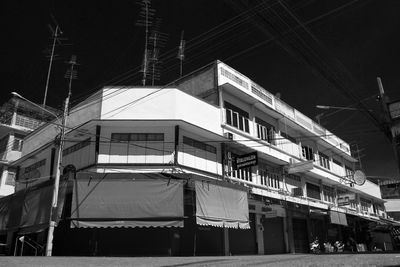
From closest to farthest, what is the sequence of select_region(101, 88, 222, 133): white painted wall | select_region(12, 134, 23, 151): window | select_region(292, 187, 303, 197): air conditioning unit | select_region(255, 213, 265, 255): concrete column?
1. select_region(101, 88, 222, 133): white painted wall
2. select_region(255, 213, 265, 255): concrete column
3. select_region(292, 187, 303, 197): air conditioning unit
4. select_region(12, 134, 23, 151): window

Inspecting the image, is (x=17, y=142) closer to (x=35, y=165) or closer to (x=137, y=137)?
(x=35, y=165)

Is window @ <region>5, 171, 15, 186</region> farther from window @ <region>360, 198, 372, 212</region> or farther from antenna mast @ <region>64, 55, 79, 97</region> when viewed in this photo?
window @ <region>360, 198, 372, 212</region>

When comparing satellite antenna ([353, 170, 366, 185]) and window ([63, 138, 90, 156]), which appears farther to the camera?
satellite antenna ([353, 170, 366, 185])

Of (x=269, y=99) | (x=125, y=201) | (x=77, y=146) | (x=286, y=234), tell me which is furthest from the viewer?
(x=286, y=234)

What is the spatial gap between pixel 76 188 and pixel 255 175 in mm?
12268

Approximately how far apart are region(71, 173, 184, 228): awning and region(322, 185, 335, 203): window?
2221 cm

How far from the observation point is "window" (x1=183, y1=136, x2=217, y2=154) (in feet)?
71.6

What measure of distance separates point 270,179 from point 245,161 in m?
5.51

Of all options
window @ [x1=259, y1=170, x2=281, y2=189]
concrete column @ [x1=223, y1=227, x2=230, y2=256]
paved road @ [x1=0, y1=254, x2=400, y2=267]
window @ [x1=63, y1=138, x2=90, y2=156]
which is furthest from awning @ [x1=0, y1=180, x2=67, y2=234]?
window @ [x1=259, y1=170, x2=281, y2=189]

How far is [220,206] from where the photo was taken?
19844 millimetres

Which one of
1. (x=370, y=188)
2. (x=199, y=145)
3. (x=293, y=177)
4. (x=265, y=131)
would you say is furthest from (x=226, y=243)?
(x=370, y=188)

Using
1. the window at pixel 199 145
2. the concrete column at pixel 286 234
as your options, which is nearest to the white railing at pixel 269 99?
the window at pixel 199 145

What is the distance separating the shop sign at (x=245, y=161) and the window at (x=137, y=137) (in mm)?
5206

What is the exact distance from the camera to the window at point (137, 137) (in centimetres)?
2111
